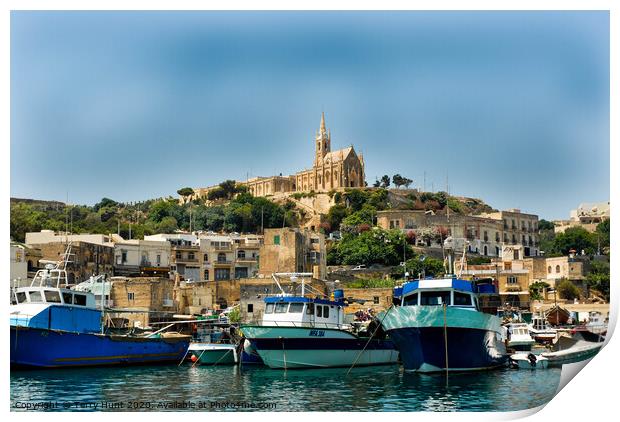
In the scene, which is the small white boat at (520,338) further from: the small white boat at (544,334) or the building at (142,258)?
the building at (142,258)

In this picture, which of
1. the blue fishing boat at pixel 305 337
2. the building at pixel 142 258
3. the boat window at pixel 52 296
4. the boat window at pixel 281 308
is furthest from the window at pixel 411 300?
the building at pixel 142 258

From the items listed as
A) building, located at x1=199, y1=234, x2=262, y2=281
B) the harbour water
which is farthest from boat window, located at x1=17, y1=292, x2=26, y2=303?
building, located at x1=199, y1=234, x2=262, y2=281

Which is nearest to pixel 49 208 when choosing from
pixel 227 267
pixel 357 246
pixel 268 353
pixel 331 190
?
pixel 227 267

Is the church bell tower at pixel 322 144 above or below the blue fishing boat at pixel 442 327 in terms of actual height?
above

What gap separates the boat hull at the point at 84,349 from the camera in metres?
24.9

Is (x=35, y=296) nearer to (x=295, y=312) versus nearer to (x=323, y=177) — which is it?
(x=295, y=312)

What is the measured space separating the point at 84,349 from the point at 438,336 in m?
11.0

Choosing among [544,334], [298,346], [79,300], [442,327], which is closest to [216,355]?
[298,346]

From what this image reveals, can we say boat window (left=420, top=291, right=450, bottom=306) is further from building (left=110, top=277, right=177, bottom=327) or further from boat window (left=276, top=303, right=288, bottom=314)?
building (left=110, top=277, right=177, bottom=327)

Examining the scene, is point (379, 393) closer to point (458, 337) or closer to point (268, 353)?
point (458, 337)

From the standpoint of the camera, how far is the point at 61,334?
2573 cm

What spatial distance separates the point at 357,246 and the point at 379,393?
41.4 metres

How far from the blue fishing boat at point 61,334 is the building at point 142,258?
19199mm

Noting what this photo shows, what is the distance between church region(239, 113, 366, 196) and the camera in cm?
9188
